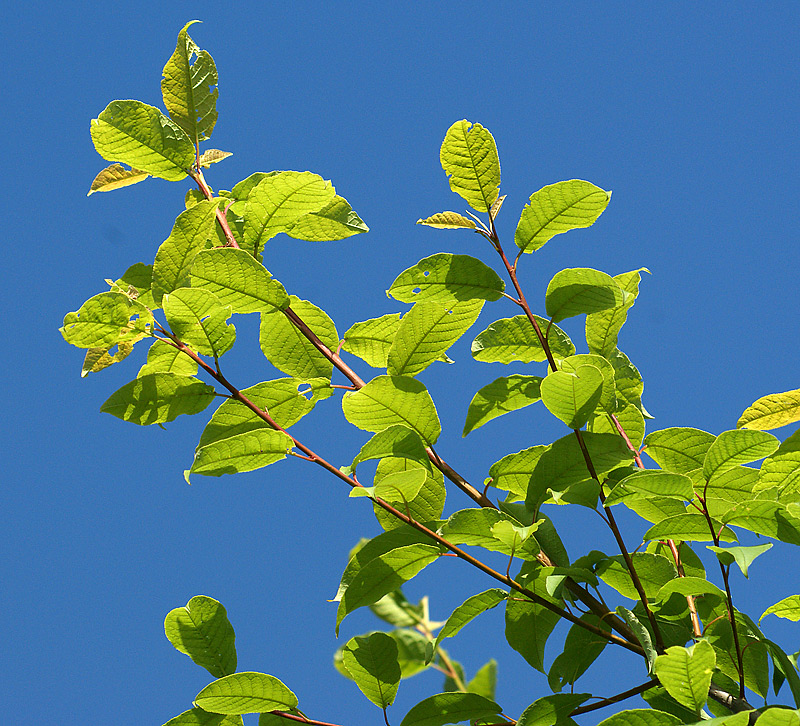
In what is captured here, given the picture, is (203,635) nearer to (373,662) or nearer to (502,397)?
(373,662)

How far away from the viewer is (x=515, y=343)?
4.81ft

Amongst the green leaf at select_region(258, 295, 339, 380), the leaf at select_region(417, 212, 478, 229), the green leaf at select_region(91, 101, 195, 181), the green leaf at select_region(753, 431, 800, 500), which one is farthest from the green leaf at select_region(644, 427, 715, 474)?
the green leaf at select_region(91, 101, 195, 181)

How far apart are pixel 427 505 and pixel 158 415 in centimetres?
52

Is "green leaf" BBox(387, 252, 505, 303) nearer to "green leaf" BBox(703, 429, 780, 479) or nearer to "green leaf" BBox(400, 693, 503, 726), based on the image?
"green leaf" BBox(703, 429, 780, 479)

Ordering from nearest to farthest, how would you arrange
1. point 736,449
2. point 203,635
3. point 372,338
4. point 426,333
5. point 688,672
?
point 688,672 < point 736,449 < point 426,333 < point 203,635 < point 372,338

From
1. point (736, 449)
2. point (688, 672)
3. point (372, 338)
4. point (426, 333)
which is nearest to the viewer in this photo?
point (688, 672)

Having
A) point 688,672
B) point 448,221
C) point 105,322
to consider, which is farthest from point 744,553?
point 105,322

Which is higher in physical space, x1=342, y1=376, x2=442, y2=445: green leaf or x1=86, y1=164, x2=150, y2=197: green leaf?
x1=86, y1=164, x2=150, y2=197: green leaf

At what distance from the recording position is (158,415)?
134 centimetres

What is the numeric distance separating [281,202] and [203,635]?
34.2 inches

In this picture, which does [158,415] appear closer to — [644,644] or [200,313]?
[200,313]

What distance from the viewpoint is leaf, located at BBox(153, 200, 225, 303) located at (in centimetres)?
131

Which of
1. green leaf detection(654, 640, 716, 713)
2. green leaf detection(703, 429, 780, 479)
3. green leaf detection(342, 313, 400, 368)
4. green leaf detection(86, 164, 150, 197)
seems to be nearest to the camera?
green leaf detection(654, 640, 716, 713)

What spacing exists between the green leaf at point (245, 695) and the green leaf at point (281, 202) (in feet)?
2.70
